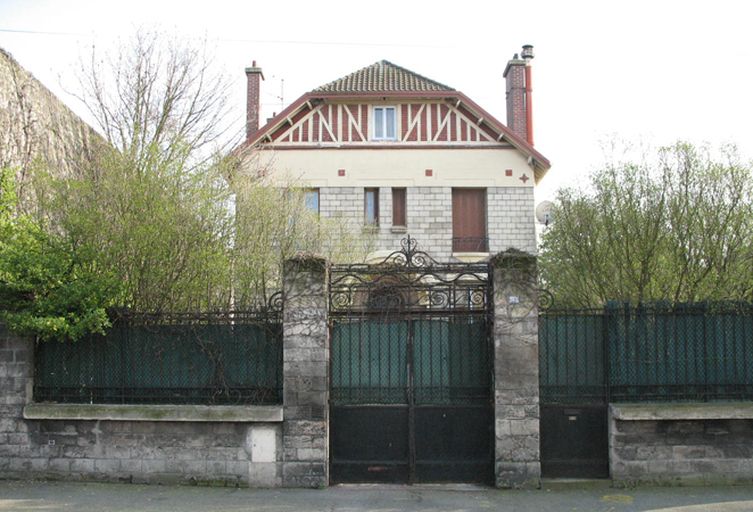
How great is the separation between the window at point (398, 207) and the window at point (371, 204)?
1.76 ft

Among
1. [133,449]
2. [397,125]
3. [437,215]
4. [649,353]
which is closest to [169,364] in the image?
[133,449]

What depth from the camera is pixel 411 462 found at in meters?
9.52

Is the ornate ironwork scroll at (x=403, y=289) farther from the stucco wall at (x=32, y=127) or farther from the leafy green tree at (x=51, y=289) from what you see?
the stucco wall at (x=32, y=127)

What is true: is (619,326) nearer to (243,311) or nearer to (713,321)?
(713,321)

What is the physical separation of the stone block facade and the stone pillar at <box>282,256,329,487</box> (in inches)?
543

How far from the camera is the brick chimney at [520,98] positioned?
25.4 metres

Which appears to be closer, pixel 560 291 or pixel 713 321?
pixel 713 321

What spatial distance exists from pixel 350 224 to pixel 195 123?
9.60 m

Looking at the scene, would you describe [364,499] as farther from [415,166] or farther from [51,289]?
[415,166]

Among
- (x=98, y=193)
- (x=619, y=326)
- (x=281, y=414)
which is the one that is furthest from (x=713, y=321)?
(x=98, y=193)

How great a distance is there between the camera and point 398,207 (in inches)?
941

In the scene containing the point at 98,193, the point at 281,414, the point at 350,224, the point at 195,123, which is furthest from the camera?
the point at 350,224

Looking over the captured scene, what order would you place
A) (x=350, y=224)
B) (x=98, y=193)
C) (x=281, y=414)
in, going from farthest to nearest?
1. (x=350, y=224)
2. (x=98, y=193)
3. (x=281, y=414)

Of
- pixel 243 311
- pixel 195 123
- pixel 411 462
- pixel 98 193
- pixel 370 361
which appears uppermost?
pixel 195 123
